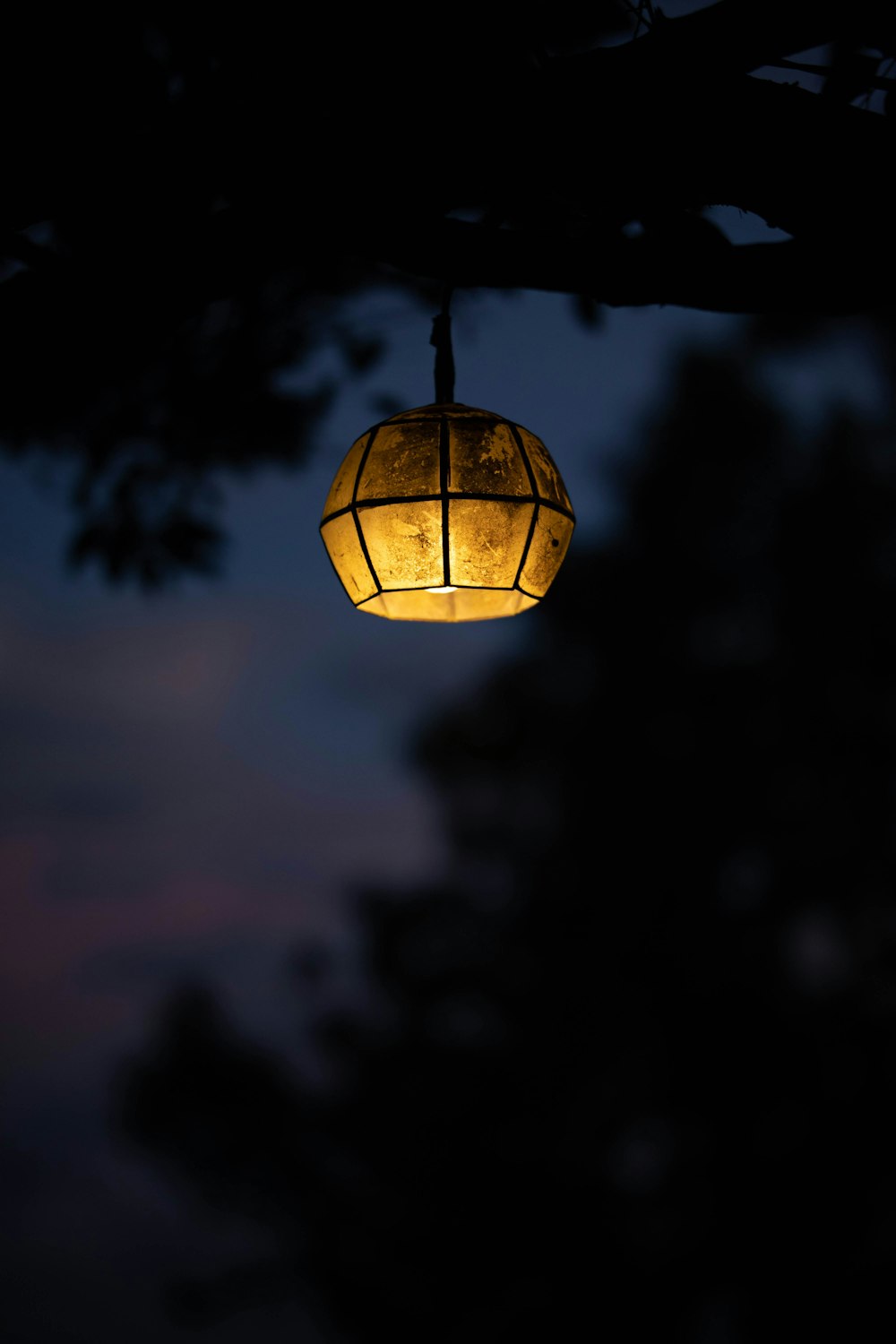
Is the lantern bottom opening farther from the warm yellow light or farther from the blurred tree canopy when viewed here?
the blurred tree canopy

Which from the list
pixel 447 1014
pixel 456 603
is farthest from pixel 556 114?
pixel 447 1014

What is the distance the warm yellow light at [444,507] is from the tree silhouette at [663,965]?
723 cm

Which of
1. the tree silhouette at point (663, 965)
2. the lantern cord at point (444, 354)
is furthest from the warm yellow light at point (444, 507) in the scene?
the tree silhouette at point (663, 965)

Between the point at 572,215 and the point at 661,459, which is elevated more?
the point at 661,459

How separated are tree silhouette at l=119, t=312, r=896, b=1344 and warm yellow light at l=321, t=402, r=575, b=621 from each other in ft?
23.7

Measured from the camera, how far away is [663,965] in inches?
338

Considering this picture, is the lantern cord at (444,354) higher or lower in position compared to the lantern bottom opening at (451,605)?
higher

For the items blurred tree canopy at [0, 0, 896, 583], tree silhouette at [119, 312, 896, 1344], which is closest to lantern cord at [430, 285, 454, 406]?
blurred tree canopy at [0, 0, 896, 583]

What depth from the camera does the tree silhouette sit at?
813 centimetres

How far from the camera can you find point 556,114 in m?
1.70

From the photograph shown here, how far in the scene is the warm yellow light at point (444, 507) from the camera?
1732 mm

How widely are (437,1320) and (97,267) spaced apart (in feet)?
32.4

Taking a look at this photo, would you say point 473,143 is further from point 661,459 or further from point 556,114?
point 661,459

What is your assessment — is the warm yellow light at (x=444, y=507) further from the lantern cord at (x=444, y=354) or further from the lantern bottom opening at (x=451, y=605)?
the lantern cord at (x=444, y=354)
